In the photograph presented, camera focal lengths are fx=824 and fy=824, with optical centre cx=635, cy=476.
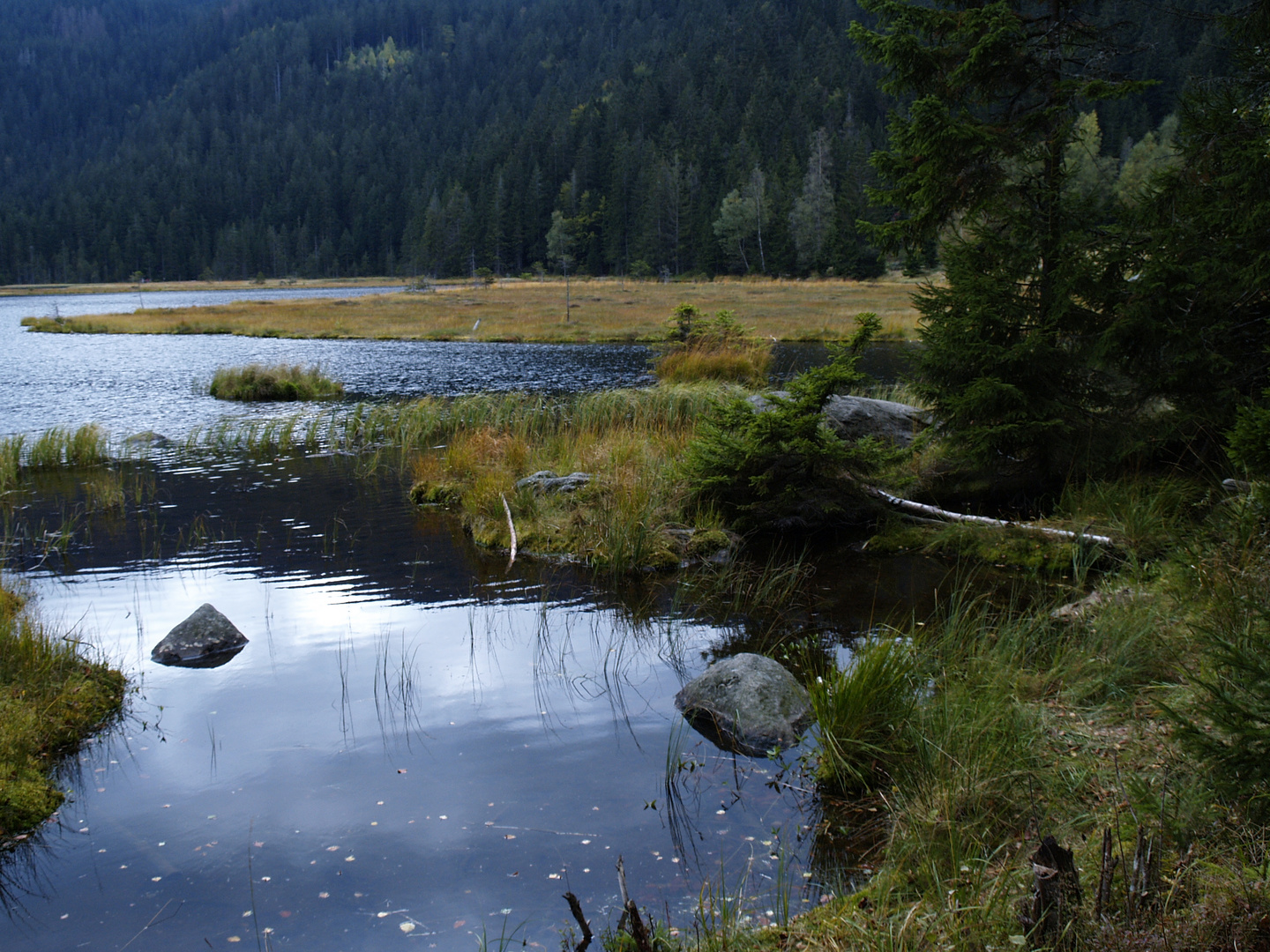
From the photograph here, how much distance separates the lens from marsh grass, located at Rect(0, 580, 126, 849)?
4.36 meters

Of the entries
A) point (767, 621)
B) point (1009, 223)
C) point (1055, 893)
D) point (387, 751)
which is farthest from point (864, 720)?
point (1009, 223)

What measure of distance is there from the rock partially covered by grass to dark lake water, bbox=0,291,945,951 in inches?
475

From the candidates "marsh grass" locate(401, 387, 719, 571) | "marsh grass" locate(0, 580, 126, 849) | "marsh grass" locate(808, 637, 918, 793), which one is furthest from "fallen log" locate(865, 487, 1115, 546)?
Answer: "marsh grass" locate(0, 580, 126, 849)

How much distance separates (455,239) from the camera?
4306 inches

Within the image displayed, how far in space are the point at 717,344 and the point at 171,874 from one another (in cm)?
1953

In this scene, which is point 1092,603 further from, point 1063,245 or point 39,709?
point 39,709

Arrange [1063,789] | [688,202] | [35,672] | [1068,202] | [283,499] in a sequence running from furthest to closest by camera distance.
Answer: [688,202] → [283,499] → [1068,202] → [35,672] → [1063,789]

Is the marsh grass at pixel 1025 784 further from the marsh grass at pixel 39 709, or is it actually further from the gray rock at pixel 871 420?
the gray rock at pixel 871 420

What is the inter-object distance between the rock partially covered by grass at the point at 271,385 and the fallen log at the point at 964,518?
17631mm

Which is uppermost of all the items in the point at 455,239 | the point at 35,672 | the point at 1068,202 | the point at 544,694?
the point at 455,239

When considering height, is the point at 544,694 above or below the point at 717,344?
below

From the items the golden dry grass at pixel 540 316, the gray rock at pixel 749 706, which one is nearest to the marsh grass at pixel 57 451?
the gray rock at pixel 749 706

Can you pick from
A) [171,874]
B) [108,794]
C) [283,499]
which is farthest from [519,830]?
[283,499]

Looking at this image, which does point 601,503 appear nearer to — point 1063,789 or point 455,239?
point 1063,789
